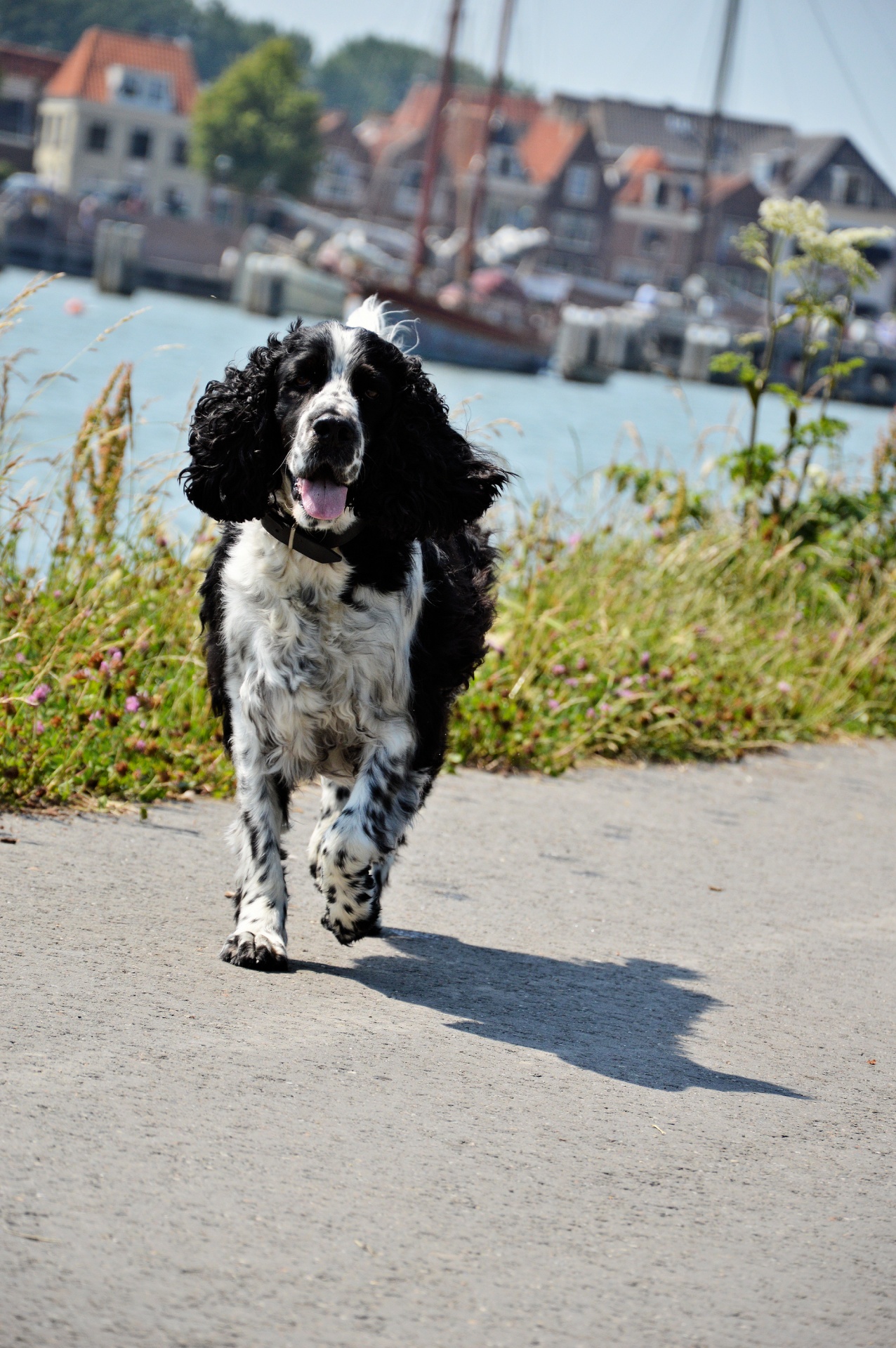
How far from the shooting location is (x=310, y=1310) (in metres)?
2.50

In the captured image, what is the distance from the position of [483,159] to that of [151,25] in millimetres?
90595

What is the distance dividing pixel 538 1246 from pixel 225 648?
6.68ft

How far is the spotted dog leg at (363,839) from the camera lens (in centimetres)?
416

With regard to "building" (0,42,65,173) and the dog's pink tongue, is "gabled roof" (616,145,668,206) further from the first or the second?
the dog's pink tongue

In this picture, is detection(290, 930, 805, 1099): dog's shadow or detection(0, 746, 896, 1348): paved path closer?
detection(0, 746, 896, 1348): paved path

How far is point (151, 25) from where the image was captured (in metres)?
136

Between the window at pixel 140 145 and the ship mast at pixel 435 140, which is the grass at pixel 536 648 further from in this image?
the window at pixel 140 145

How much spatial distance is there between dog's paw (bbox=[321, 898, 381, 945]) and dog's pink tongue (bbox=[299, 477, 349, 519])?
100cm

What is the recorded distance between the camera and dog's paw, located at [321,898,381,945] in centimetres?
421

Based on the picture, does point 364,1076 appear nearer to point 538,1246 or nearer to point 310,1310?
point 538,1246

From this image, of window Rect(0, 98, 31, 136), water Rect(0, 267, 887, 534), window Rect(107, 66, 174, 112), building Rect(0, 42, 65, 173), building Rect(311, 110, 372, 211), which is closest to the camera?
water Rect(0, 267, 887, 534)

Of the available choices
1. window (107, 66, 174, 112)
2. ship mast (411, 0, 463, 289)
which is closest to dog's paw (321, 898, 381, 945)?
ship mast (411, 0, 463, 289)

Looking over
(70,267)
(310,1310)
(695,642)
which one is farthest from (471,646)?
(70,267)

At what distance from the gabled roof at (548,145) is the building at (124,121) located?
20267 millimetres
